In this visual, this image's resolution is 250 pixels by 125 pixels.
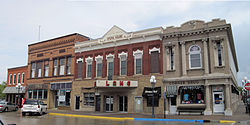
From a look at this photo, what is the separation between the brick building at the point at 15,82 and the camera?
39844mm

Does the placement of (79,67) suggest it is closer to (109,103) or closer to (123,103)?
(109,103)

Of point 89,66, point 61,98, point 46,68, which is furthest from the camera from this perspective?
point 46,68

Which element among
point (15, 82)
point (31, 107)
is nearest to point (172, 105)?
point (31, 107)

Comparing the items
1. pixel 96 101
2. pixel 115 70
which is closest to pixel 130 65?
pixel 115 70

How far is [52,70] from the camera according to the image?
34750 millimetres

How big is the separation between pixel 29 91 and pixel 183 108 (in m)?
26.5

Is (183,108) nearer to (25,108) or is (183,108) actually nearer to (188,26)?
(188,26)

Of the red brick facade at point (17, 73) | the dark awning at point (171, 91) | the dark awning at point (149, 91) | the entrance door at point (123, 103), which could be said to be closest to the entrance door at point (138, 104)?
the dark awning at point (149, 91)

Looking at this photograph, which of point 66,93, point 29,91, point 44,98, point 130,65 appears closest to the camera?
point 130,65

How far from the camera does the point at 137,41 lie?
26.7m

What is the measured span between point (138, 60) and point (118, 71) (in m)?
2.94

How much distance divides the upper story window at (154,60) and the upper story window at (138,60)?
146 cm

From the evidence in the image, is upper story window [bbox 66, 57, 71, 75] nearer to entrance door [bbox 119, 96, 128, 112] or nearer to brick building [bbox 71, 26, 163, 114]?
brick building [bbox 71, 26, 163, 114]

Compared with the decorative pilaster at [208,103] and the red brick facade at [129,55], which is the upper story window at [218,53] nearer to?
the decorative pilaster at [208,103]
